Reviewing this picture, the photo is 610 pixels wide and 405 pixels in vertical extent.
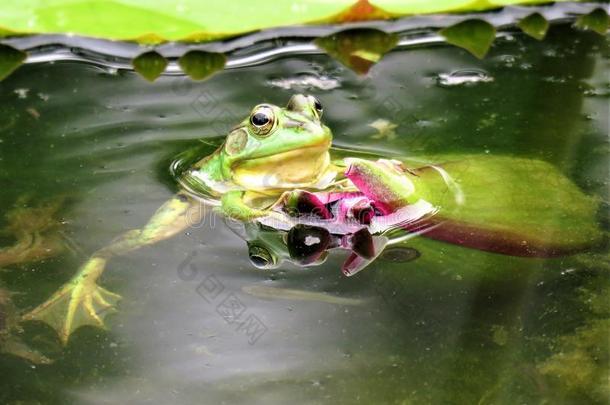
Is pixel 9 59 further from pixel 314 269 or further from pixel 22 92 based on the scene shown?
pixel 314 269

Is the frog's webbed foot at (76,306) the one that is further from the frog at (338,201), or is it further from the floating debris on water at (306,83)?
the floating debris on water at (306,83)

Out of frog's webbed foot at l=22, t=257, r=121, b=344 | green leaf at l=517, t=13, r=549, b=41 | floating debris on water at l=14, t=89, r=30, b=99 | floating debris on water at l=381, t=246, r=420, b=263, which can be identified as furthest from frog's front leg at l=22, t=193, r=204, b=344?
green leaf at l=517, t=13, r=549, b=41

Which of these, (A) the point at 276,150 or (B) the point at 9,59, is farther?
(B) the point at 9,59

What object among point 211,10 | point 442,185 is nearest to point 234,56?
point 211,10

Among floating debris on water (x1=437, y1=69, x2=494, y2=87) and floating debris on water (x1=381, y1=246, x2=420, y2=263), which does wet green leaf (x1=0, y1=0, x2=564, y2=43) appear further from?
floating debris on water (x1=381, y1=246, x2=420, y2=263)

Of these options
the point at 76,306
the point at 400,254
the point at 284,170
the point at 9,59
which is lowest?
the point at 400,254

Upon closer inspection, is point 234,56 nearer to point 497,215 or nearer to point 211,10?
point 211,10

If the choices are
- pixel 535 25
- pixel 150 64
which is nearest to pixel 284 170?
pixel 150 64
